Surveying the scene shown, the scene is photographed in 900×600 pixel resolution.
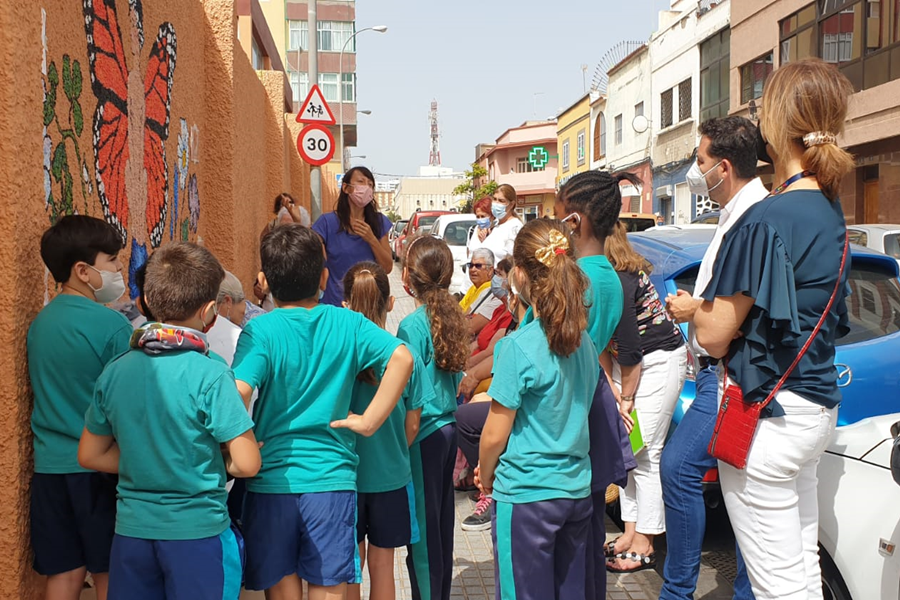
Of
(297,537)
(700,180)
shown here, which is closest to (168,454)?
(297,537)

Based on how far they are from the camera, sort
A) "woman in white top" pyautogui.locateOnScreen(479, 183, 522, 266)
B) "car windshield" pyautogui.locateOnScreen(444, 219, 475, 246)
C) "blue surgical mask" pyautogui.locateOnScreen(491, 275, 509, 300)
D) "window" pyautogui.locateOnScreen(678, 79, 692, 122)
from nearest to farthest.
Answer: "blue surgical mask" pyautogui.locateOnScreen(491, 275, 509, 300) → "woman in white top" pyautogui.locateOnScreen(479, 183, 522, 266) → "car windshield" pyautogui.locateOnScreen(444, 219, 475, 246) → "window" pyautogui.locateOnScreen(678, 79, 692, 122)

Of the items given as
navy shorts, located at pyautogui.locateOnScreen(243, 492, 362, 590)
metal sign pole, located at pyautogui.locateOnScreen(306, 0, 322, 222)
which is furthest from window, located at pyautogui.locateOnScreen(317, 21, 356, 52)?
navy shorts, located at pyautogui.locateOnScreen(243, 492, 362, 590)

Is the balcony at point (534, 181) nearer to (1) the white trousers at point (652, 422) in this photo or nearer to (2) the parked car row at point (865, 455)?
(2) the parked car row at point (865, 455)

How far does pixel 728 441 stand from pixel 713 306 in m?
0.47

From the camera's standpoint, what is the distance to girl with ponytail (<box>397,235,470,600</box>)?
3742mm

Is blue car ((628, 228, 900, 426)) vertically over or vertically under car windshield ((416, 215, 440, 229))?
under

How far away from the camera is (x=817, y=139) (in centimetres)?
298

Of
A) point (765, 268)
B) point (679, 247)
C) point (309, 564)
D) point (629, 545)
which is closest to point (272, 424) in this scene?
point (309, 564)

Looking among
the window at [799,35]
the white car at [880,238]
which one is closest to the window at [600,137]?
the window at [799,35]

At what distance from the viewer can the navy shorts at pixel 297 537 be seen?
298 cm

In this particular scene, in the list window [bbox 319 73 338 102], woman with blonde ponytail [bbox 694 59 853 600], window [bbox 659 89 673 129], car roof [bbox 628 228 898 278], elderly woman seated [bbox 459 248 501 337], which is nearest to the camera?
woman with blonde ponytail [bbox 694 59 853 600]

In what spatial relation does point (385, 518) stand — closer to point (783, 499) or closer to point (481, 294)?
point (783, 499)

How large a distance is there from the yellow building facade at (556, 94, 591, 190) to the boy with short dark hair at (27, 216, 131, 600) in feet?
121

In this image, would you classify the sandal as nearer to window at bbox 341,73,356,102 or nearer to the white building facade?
the white building facade
